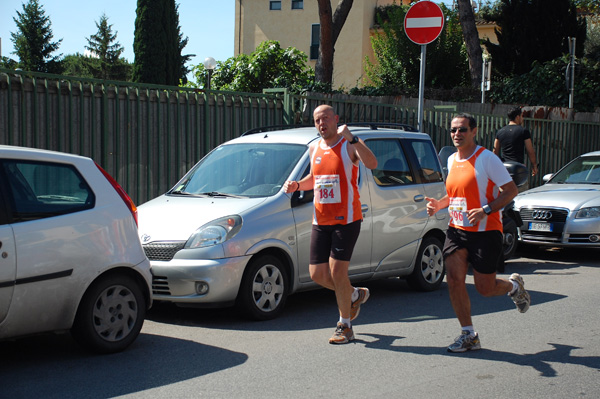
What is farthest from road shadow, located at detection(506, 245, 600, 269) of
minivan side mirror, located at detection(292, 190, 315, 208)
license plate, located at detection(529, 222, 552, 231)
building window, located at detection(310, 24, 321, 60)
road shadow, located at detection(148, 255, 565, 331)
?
building window, located at detection(310, 24, 321, 60)

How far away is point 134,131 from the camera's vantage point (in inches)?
428

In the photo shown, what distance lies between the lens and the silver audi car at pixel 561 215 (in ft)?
38.4

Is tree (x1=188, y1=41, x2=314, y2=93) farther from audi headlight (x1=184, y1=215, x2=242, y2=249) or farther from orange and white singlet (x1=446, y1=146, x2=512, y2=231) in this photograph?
orange and white singlet (x1=446, y1=146, x2=512, y2=231)

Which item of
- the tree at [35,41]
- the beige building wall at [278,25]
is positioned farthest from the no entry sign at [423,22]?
the tree at [35,41]

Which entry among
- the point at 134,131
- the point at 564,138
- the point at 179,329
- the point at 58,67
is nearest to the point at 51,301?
the point at 179,329

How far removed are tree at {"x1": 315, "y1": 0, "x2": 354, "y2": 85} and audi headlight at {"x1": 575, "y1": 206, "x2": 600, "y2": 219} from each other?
11.3 m

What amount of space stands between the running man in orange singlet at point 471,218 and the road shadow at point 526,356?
0.11 meters

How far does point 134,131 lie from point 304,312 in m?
4.21

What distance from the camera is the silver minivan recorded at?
710 centimetres

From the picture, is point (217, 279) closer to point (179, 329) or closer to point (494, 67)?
point (179, 329)

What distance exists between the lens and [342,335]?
6562 mm

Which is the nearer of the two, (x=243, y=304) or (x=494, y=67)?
(x=243, y=304)

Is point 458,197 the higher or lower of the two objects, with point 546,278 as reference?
higher

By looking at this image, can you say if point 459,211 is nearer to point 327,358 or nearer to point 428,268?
point 327,358
